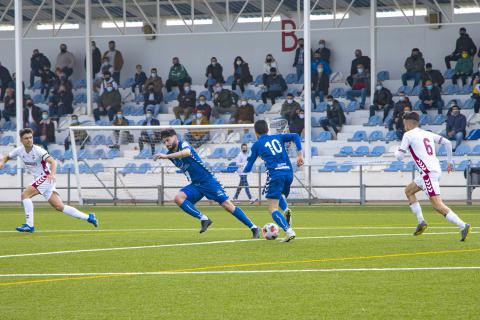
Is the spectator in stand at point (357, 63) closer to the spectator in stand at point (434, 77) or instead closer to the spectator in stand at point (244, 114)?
the spectator in stand at point (434, 77)

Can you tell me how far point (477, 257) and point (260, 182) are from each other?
18.5 meters

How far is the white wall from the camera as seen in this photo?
3881cm

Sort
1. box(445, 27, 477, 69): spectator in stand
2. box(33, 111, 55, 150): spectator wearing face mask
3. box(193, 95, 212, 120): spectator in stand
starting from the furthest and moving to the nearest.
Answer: box(33, 111, 55, 150): spectator wearing face mask, box(193, 95, 212, 120): spectator in stand, box(445, 27, 477, 69): spectator in stand

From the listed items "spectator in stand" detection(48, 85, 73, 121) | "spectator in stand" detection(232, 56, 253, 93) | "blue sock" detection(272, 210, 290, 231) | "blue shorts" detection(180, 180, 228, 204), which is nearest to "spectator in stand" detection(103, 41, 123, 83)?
"spectator in stand" detection(48, 85, 73, 121)

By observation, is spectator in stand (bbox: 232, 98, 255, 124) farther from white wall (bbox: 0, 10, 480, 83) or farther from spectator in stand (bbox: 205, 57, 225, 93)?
white wall (bbox: 0, 10, 480, 83)

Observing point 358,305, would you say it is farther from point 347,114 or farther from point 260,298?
point 347,114

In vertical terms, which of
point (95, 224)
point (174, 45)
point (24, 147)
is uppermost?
point (174, 45)

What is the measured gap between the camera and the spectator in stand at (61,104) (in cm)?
3928

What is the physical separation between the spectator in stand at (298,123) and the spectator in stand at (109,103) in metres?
7.43

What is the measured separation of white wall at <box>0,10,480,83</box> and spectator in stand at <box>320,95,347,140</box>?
501 cm

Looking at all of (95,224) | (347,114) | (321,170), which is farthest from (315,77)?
(95,224)

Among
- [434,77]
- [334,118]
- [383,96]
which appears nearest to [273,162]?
[334,118]

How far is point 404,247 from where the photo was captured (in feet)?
43.7

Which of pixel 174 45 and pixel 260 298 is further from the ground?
pixel 174 45
